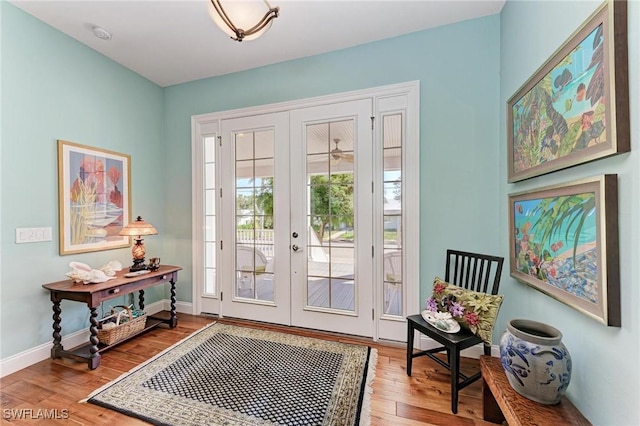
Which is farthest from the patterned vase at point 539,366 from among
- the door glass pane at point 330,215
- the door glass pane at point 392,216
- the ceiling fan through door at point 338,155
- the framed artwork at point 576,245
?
the ceiling fan through door at point 338,155

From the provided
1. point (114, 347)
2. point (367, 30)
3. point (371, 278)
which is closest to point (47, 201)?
point (114, 347)

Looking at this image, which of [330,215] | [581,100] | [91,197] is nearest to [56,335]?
[91,197]

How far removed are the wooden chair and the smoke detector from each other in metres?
3.67

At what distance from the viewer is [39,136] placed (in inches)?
90.5

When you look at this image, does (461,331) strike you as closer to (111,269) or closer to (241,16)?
(241,16)

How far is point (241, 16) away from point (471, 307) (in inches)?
97.4

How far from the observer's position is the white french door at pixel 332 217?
2.65 metres

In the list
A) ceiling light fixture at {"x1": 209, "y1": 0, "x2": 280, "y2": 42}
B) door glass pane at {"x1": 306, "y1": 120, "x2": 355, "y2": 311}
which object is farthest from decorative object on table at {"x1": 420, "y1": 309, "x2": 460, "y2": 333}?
ceiling light fixture at {"x1": 209, "y1": 0, "x2": 280, "y2": 42}

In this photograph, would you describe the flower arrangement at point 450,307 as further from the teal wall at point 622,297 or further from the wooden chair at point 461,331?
the teal wall at point 622,297

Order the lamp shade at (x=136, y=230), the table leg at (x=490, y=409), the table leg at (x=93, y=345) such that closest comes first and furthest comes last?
the table leg at (x=490, y=409) → the table leg at (x=93, y=345) → the lamp shade at (x=136, y=230)

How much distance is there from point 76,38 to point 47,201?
1.60 m

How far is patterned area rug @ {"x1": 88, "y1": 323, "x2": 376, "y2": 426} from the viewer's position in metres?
1.63

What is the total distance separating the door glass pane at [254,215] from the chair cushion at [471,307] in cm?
176

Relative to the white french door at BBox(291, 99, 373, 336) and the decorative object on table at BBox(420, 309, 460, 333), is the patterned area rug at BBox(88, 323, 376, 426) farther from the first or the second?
the decorative object on table at BBox(420, 309, 460, 333)
